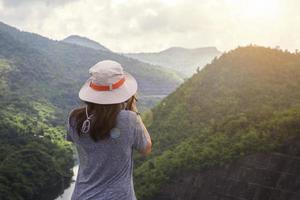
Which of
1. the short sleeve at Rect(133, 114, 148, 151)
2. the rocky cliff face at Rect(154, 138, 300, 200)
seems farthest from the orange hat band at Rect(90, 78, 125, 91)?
the rocky cliff face at Rect(154, 138, 300, 200)

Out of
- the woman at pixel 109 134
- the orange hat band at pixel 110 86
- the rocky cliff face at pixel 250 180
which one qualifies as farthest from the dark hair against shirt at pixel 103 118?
the rocky cliff face at pixel 250 180

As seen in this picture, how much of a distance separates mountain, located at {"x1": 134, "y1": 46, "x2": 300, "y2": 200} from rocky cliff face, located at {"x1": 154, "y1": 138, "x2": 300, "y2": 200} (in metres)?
0.08

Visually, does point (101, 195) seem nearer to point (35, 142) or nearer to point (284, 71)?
point (35, 142)

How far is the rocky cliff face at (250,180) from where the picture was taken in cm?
4100

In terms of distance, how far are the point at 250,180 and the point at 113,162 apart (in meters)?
39.9

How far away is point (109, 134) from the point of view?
11.1 ft

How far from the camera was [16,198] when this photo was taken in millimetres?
52594

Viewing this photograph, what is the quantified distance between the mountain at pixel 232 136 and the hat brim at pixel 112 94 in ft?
128

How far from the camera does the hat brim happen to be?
3.27 meters

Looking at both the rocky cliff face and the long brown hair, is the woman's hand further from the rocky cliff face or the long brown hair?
the rocky cliff face

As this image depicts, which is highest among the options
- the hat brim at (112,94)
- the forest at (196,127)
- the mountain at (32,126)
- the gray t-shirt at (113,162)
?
the hat brim at (112,94)

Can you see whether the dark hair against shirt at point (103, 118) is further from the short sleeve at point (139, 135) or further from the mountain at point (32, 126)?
the mountain at point (32, 126)

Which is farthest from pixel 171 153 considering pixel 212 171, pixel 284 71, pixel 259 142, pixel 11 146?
pixel 284 71

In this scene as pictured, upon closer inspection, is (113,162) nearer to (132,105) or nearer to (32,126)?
(132,105)
